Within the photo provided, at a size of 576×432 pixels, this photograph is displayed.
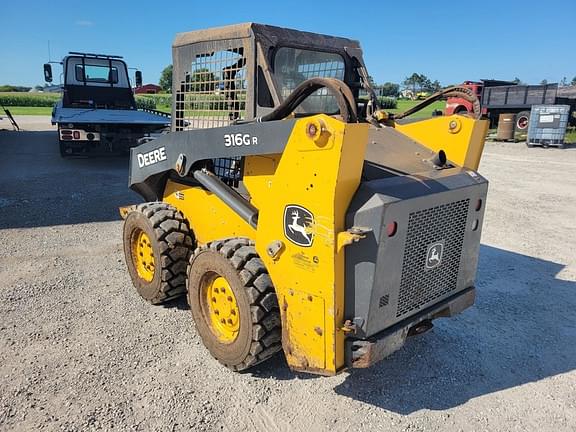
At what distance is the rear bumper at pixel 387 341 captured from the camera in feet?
8.30

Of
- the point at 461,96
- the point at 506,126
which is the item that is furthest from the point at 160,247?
the point at 506,126

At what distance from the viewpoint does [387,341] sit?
8.61 ft

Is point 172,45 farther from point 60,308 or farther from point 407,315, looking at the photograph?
point 407,315

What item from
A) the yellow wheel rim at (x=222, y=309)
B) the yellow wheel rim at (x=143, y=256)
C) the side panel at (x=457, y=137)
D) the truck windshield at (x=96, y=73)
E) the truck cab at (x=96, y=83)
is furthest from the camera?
the truck windshield at (x=96, y=73)

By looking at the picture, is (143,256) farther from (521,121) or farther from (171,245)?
(521,121)

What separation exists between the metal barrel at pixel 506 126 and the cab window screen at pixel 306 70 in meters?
18.5

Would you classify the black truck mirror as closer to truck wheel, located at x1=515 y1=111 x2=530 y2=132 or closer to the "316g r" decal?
→ the "316g r" decal

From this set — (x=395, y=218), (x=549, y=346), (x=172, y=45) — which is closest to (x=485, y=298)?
(x=549, y=346)

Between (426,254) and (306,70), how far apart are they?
1928mm

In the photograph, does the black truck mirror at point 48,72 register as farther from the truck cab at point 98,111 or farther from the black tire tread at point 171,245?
the black tire tread at point 171,245

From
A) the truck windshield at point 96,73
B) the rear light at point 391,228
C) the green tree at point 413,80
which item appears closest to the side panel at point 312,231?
the rear light at point 391,228

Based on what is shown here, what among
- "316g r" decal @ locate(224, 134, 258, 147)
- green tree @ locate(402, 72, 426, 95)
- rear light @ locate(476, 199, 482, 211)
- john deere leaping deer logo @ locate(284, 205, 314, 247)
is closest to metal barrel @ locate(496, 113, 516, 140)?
rear light @ locate(476, 199, 482, 211)

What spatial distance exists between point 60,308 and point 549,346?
4058 millimetres

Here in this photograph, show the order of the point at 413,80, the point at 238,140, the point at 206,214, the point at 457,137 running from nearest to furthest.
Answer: the point at 238,140 < the point at 457,137 < the point at 206,214 < the point at 413,80
